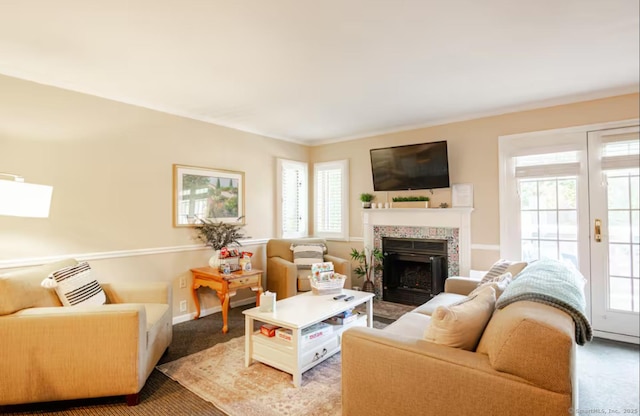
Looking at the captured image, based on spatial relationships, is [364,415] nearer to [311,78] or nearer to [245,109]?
[311,78]

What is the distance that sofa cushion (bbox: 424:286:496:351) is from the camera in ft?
5.15

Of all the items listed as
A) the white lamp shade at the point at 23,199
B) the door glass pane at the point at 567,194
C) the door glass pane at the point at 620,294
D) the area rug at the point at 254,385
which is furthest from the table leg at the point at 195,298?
the door glass pane at the point at 620,294

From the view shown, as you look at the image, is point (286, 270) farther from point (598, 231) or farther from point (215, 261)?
point (598, 231)

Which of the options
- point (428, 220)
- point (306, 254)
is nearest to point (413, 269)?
point (428, 220)

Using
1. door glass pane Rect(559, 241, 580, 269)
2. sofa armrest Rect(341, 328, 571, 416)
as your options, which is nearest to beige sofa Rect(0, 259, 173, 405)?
sofa armrest Rect(341, 328, 571, 416)

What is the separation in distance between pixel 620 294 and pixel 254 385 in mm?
3614

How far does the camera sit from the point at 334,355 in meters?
2.86

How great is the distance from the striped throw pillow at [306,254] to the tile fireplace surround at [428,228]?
768 millimetres

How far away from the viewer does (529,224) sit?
3740 mm

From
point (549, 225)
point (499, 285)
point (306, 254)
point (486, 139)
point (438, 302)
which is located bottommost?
point (438, 302)

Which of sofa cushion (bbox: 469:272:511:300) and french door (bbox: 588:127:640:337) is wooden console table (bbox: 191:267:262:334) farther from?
french door (bbox: 588:127:640:337)

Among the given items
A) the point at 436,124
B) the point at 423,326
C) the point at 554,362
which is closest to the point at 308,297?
the point at 423,326

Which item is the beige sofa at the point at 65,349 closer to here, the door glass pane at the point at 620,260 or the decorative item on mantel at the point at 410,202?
the decorative item on mantel at the point at 410,202

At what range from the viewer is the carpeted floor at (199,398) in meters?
2.09
